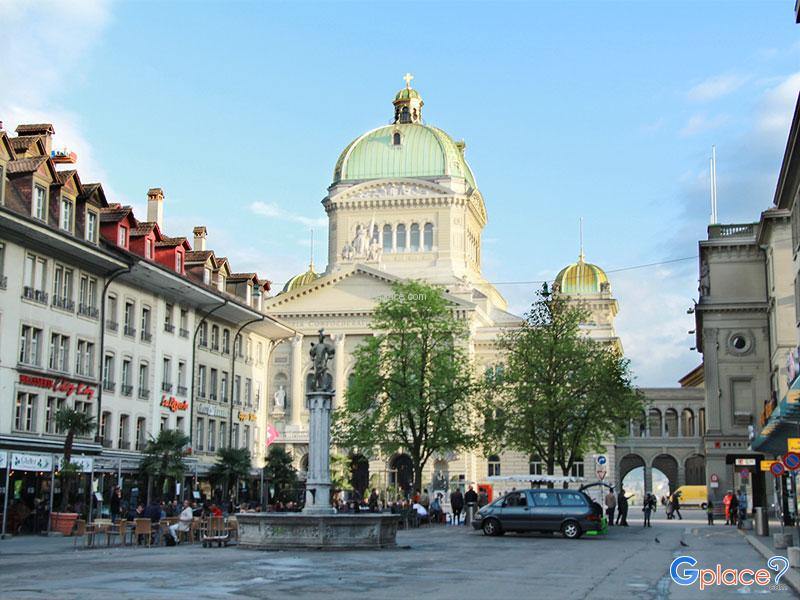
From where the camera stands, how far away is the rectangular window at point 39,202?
4107 centimetres

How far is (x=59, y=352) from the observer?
1743 inches

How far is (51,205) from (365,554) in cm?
2046

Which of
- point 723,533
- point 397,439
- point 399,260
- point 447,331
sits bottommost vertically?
point 723,533

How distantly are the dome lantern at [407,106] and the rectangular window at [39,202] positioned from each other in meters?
81.9

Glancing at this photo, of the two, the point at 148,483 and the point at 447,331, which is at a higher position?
the point at 447,331

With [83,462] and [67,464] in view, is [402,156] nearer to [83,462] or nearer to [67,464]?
[83,462]

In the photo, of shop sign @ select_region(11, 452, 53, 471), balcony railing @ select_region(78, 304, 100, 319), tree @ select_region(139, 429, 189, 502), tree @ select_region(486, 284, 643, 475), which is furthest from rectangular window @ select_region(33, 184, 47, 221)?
tree @ select_region(486, 284, 643, 475)

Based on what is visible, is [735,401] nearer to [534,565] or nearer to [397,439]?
[397,439]

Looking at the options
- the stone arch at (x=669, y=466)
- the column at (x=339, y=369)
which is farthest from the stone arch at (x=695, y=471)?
the column at (x=339, y=369)

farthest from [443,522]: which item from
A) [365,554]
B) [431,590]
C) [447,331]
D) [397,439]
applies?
[431,590]

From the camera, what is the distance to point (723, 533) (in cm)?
4812

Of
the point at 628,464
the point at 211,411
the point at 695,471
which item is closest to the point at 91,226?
the point at 211,411

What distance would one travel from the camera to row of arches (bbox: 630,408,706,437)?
117 metres

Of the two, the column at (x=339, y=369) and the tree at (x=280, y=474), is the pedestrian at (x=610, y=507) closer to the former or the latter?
the tree at (x=280, y=474)
